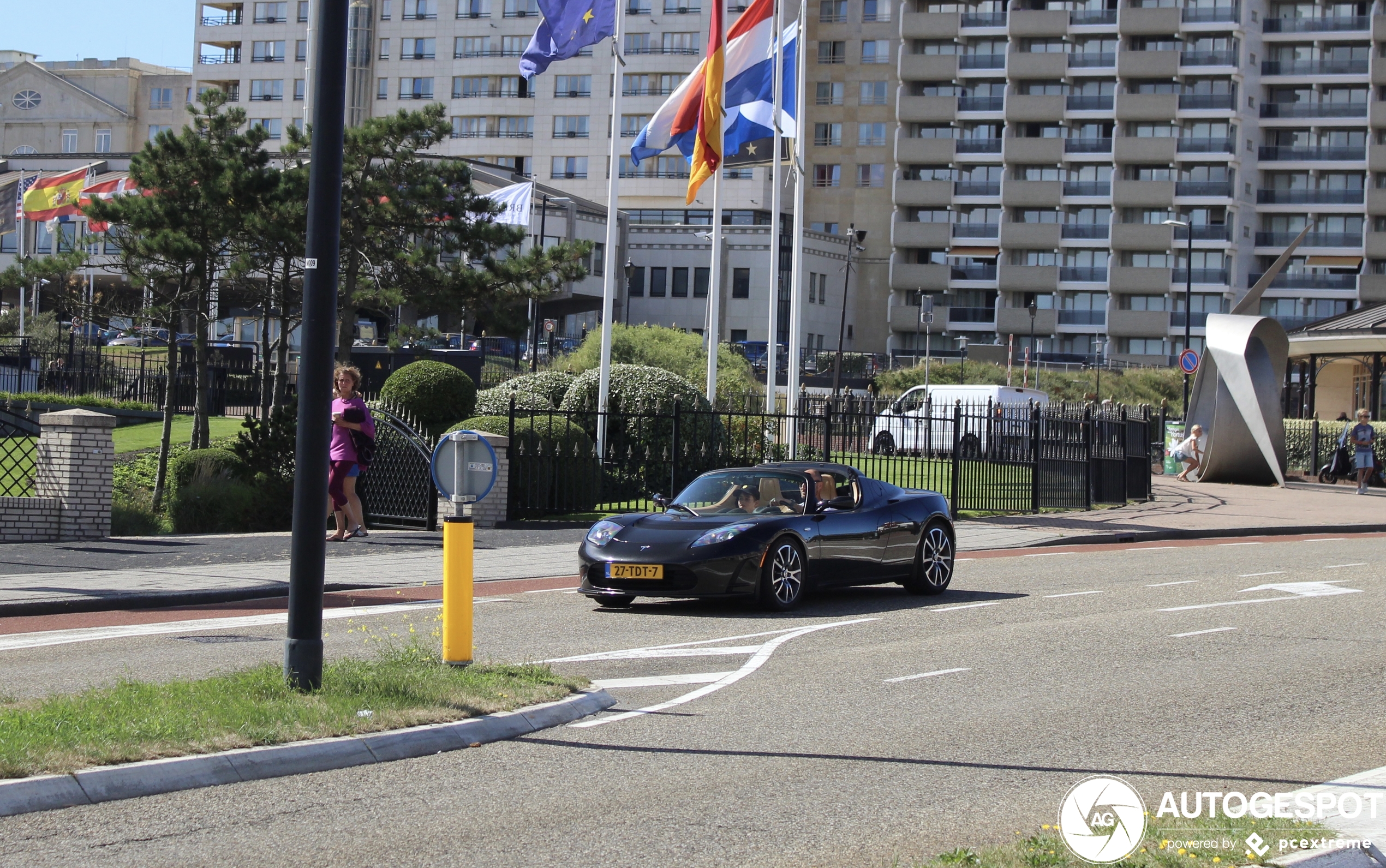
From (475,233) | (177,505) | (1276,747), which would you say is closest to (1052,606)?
(1276,747)

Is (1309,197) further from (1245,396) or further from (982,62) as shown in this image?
(1245,396)

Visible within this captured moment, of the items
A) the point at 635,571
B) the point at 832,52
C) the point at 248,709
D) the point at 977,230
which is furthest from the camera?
the point at 832,52

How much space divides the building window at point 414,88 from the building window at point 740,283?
77.3ft

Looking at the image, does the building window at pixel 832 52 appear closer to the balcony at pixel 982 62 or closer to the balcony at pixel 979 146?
the balcony at pixel 982 62

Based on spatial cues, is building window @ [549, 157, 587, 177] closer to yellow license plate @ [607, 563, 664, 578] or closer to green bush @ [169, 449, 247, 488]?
green bush @ [169, 449, 247, 488]

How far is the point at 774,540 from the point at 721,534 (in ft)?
1.65

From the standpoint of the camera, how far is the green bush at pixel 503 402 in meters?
23.6

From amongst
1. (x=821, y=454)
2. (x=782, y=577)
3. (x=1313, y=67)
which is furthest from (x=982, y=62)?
(x=782, y=577)

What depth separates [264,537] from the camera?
17828 mm

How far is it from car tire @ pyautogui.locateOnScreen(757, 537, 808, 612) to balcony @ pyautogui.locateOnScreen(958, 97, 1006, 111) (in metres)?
79.8

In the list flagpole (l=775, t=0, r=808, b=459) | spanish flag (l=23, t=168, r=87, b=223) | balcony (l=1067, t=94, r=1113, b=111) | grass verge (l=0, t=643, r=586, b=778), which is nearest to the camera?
grass verge (l=0, t=643, r=586, b=778)

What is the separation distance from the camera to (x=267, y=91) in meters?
96.2

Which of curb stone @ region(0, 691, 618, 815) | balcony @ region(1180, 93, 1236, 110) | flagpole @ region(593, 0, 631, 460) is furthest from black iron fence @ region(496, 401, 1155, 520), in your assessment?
balcony @ region(1180, 93, 1236, 110)

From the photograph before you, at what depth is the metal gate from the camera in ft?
66.2
